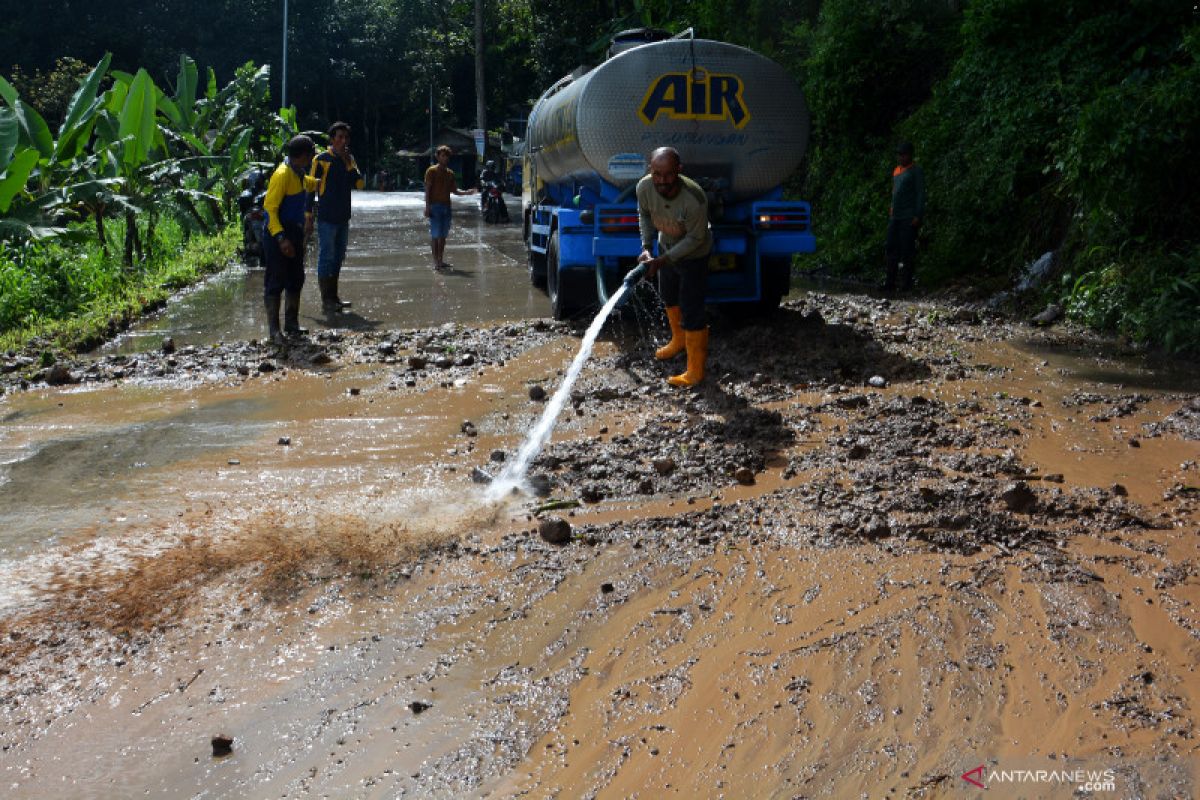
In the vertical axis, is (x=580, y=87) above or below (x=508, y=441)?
above

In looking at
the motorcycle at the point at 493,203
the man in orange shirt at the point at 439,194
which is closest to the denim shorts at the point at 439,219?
the man in orange shirt at the point at 439,194

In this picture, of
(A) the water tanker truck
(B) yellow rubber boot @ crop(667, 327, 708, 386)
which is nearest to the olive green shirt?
(B) yellow rubber boot @ crop(667, 327, 708, 386)

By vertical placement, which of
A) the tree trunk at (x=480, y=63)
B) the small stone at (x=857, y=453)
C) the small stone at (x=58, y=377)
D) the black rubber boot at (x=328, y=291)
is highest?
the tree trunk at (x=480, y=63)

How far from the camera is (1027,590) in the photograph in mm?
4387

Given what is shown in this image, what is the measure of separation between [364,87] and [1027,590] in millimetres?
66165

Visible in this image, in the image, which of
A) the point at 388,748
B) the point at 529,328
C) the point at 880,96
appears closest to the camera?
the point at 388,748

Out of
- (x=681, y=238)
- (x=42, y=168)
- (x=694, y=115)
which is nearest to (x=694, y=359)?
(x=681, y=238)

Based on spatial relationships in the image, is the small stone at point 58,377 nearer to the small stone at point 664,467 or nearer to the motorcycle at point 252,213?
the small stone at point 664,467

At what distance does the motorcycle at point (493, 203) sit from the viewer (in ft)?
93.1

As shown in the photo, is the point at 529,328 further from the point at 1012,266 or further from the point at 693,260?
the point at 1012,266

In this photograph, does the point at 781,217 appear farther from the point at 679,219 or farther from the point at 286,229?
the point at 286,229

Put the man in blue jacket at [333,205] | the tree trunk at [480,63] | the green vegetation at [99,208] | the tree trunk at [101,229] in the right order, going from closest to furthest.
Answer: the man in blue jacket at [333,205], the green vegetation at [99,208], the tree trunk at [101,229], the tree trunk at [480,63]

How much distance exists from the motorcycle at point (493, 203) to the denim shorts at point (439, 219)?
1153 cm

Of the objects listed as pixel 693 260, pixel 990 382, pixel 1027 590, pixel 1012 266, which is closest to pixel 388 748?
pixel 1027 590
